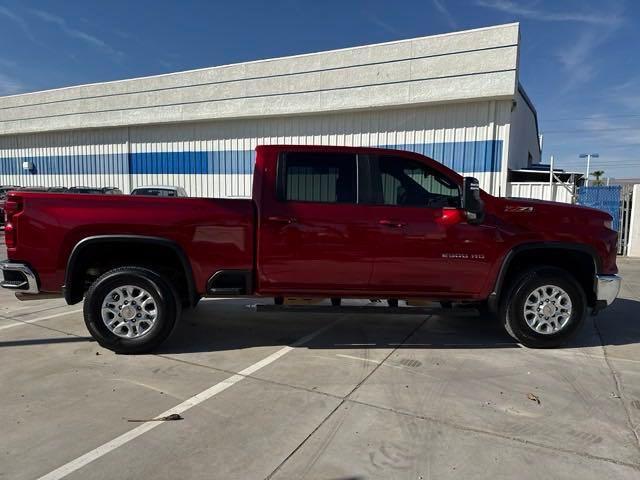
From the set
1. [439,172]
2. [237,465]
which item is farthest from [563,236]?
[237,465]

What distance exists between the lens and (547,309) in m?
4.84

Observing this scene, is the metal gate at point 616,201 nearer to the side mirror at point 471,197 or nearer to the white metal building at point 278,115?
the white metal building at point 278,115

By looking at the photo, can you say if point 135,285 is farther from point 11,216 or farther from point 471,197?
point 471,197

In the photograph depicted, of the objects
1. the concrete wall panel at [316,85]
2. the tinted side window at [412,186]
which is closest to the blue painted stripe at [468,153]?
the concrete wall panel at [316,85]

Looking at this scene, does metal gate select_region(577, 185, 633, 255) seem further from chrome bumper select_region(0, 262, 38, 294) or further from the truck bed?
chrome bumper select_region(0, 262, 38, 294)

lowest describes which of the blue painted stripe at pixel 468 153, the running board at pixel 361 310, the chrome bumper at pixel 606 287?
the running board at pixel 361 310

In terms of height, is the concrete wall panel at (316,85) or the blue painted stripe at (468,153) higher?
the concrete wall panel at (316,85)

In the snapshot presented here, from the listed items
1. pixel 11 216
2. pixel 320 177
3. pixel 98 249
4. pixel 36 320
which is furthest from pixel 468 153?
pixel 11 216

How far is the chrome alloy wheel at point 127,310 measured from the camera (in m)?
4.50

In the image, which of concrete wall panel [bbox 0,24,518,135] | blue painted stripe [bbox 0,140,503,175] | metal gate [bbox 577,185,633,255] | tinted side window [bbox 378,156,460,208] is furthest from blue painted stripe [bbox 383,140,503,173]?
tinted side window [bbox 378,156,460,208]

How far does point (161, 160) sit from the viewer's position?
19109 mm

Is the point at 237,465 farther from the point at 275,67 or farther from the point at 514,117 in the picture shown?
the point at 275,67

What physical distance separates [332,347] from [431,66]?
11.0 m

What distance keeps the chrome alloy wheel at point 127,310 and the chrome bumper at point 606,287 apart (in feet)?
15.1
